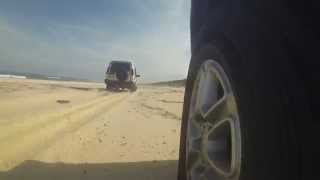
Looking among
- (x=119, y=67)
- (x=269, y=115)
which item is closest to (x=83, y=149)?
(x=269, y=115)

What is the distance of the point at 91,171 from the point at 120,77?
23011 mm

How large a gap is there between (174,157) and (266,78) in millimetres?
2865

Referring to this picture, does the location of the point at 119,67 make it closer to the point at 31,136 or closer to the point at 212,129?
the point at 31,136

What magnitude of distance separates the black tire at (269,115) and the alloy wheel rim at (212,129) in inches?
4.2

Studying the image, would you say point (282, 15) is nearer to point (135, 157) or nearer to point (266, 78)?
point (266, 78)

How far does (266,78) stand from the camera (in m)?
1.50

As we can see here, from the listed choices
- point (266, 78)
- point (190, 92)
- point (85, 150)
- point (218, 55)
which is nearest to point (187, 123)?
point (190, 92)

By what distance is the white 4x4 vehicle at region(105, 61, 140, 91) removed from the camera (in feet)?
86.4

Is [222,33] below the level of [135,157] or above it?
above

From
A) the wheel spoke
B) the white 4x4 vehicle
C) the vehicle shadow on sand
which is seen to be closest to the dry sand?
the vehicle shadow on sand

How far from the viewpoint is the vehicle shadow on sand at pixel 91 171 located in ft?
10.7

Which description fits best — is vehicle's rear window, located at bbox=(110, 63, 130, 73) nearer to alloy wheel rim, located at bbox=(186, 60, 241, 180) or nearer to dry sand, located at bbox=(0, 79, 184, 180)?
dry sand, located at bbox=(0, 79, 184, 180)

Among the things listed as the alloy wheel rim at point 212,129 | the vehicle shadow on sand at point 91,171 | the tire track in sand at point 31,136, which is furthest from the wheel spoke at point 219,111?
the tire track in sand at point 31,136

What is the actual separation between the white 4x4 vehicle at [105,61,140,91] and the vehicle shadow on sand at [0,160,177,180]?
22604mm
